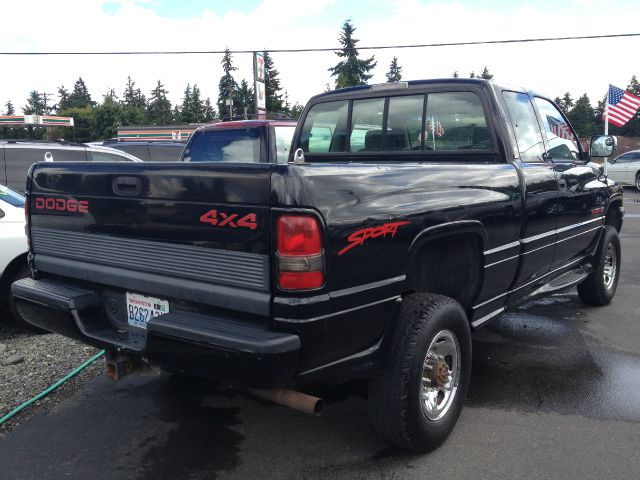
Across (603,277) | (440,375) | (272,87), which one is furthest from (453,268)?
(272,87)

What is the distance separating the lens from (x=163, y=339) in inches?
103

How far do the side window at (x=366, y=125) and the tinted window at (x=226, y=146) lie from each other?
261 centimetres

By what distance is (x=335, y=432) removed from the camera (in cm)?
339

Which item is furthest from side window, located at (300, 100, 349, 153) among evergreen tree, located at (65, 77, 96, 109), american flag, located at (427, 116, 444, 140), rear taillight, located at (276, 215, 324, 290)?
evergreen tree, located at (65, 77, 96, 109)

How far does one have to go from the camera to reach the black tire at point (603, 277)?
5.75 metres

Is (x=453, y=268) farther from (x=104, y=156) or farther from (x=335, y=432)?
(x=104, y=156)


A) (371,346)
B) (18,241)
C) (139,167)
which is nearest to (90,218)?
(139,167)

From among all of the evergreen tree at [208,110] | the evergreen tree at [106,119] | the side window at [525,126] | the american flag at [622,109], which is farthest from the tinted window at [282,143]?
the evergreen tree at [208,110]

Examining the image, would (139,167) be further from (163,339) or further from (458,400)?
(458,400)

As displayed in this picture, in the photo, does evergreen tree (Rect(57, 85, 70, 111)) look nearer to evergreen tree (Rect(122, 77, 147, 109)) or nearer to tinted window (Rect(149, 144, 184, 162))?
evergreen tree (Rect(122, 77, 147, 109))

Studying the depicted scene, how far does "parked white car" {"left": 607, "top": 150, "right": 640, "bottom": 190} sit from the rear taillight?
21.2 m

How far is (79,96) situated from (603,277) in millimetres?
128669

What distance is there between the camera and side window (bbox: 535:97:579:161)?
4614 mm

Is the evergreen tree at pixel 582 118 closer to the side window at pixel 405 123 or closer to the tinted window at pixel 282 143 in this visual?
the tinted window at pixel 282 143
